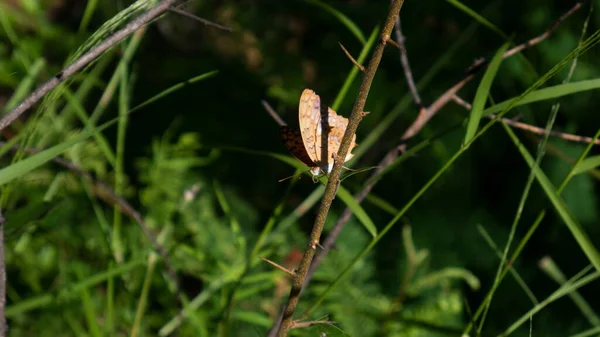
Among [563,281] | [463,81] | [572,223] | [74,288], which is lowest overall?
[563,281]

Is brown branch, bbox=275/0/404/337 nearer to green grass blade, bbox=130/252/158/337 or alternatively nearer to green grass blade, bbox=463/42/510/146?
green grass blade, bbox=463/42/510/146

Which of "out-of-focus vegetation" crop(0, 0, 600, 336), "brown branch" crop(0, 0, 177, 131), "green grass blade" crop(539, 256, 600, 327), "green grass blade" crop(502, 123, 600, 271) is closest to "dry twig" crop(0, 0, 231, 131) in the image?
"brown branch" crop(0, 0, 177, 131)

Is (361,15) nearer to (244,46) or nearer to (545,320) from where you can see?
(244,46)

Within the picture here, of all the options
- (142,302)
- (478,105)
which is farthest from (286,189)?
(478,105)

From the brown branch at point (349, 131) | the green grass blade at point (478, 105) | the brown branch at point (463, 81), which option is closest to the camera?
the brown branch at point (349, 131)

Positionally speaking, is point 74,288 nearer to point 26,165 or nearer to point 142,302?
point 142,302

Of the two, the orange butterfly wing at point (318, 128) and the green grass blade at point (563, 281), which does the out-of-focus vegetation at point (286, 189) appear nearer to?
the green grass blade at point (563, 281)

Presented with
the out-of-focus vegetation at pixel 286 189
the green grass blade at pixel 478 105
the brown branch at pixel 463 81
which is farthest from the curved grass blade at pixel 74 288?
the green grass blade at pixel 478 105
